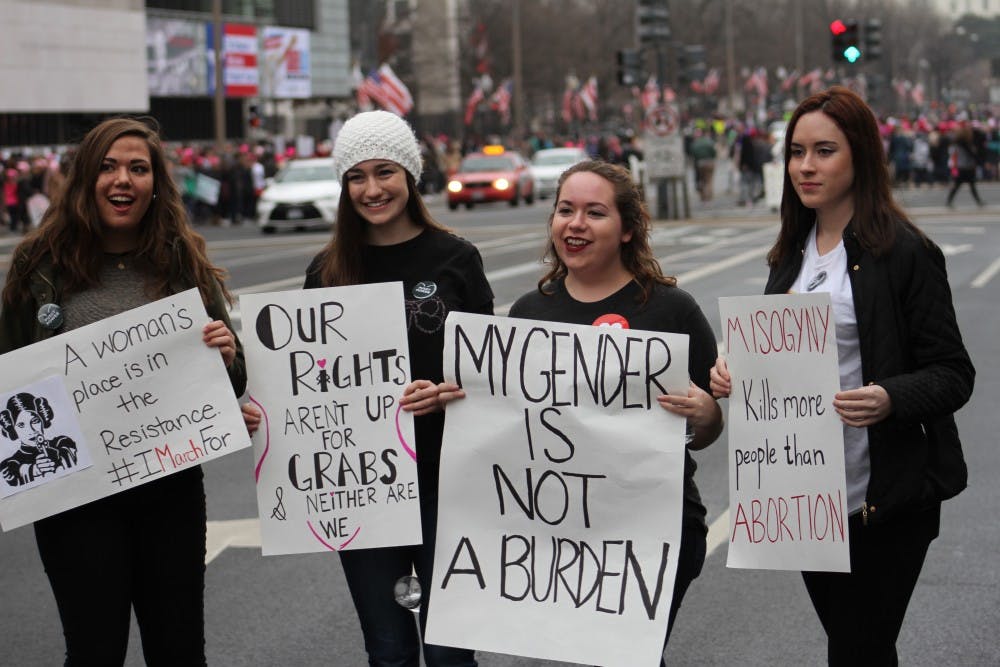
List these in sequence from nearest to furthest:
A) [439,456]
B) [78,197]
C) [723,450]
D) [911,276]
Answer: [911,276] < [78,197] < [439,456] < [723,450]

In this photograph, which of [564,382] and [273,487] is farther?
[273,487]

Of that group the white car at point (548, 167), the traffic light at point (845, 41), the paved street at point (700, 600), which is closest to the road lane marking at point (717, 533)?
the paved street at point (700, 600)

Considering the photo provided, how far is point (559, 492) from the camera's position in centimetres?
417

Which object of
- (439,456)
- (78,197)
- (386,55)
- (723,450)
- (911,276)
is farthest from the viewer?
(386,55)

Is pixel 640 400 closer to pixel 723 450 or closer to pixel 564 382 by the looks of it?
pixel 564 382

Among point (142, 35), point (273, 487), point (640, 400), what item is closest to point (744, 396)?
point (640, 400)

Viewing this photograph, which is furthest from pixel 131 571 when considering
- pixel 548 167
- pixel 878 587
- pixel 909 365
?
pixel 548 167

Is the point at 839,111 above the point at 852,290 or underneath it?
above

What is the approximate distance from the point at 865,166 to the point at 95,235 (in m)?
2.02

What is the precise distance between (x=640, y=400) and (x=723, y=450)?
542 centimetres

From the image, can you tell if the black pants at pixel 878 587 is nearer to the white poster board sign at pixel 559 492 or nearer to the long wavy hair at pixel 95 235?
the white poster board sign at pixel 559 492

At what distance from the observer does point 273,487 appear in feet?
14.5

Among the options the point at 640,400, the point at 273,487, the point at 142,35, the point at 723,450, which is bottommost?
the point at 723,450

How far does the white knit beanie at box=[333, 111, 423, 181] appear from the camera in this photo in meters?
4.30
